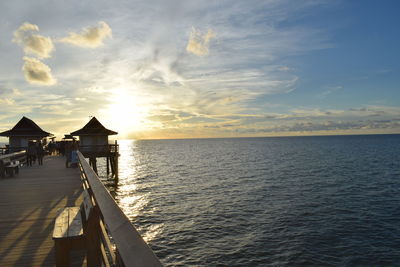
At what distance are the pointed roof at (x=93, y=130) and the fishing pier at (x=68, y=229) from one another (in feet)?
71.6

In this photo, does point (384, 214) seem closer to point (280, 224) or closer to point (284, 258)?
point (280, 224)

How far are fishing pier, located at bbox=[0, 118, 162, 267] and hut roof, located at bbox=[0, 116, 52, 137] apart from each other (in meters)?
25.1

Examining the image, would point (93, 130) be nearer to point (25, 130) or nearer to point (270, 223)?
point (25, 130)

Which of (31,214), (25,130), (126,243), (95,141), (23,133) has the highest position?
(25,130)

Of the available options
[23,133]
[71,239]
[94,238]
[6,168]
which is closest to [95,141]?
[23,133]

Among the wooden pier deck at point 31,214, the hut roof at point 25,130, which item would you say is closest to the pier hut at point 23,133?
the hut roof at point 25,130

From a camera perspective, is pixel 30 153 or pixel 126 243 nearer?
pixel 126 243

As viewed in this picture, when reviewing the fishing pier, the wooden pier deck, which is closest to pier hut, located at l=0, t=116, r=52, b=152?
the wooden pier deck

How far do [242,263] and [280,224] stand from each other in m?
5.56

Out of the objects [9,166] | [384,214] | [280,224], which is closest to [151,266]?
[9,166]

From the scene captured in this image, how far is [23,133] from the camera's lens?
106 feet

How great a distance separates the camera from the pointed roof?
31.6 meters

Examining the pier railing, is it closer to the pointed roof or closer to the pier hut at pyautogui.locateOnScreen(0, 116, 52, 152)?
the pointed roof

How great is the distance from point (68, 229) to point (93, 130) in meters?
29.8
